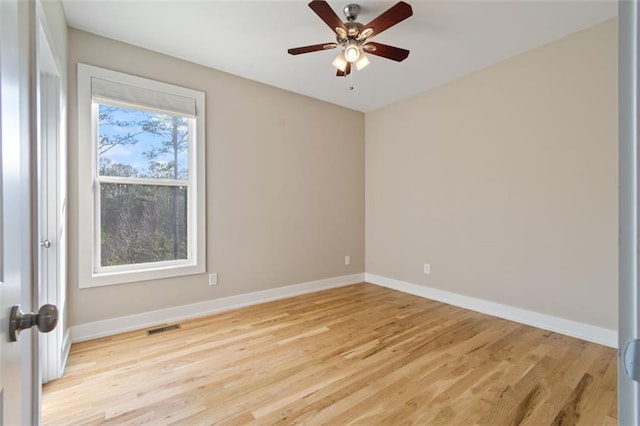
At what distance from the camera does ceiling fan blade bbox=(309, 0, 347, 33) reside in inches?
76.4

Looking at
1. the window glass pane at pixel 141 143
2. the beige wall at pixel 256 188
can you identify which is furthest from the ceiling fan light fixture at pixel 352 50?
the window glass pane at pixel 141 143

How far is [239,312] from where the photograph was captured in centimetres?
326

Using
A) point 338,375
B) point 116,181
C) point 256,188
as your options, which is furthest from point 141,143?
point 338,375

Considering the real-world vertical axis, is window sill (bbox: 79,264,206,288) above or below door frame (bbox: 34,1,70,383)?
below

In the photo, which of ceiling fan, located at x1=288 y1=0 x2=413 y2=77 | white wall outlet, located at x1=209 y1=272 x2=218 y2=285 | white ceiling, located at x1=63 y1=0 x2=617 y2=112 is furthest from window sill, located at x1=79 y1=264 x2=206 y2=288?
ceiling fan, located at x1=288 y1=0 x2=413 y2=77

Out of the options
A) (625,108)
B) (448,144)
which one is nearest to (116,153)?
(625,108)

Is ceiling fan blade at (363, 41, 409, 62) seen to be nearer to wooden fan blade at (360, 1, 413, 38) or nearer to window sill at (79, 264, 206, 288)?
wooden fan blade at (360, 1, 413, 38)

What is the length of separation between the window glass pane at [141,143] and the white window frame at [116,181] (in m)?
0.06

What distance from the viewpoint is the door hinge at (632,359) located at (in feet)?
1.49

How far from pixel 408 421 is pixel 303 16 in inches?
116

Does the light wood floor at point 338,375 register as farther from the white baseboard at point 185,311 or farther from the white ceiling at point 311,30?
the white ceiling at point 311,30

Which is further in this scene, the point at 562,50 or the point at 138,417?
the point at 562,50

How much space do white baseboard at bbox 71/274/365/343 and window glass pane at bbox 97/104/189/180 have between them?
4.50 feet

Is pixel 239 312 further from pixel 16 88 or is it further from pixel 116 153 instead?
pixel 16 88
